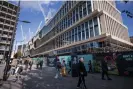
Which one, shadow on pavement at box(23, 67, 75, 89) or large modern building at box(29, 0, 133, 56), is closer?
shadow on pavement at box(23, 67, 75, 89)

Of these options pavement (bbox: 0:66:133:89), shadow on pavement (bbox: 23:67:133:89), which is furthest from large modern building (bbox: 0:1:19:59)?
shadow on pavement (bbox: 23:67:133:89)

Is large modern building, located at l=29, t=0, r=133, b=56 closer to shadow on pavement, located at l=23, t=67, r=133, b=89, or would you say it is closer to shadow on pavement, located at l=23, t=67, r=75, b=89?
shadow on pavement, located at l=23, t=67, r=133, b=89

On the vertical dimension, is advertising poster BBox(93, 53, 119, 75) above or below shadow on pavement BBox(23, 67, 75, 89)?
above

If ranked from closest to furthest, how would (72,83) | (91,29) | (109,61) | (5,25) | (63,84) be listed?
(63,84), (72,83), (109,61), (91,29), (5,25)

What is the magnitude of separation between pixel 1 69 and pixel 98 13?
2265 centimetres

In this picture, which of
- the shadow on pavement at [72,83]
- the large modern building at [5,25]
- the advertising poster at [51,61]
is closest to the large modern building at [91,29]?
the advertising poster at [51,61]

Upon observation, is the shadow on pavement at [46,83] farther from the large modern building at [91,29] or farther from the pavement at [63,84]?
the large modern building at [91,29]

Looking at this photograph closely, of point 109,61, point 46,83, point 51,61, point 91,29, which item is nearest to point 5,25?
point 51,61

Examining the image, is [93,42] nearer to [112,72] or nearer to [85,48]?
[85,48]

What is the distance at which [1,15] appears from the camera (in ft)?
173

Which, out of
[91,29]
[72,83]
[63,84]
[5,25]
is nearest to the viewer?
[63,84]

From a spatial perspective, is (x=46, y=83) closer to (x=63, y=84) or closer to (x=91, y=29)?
(x=63, y=84)

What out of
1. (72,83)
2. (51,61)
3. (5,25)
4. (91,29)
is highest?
(5,25)

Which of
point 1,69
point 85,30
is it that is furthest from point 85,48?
point 1,69
